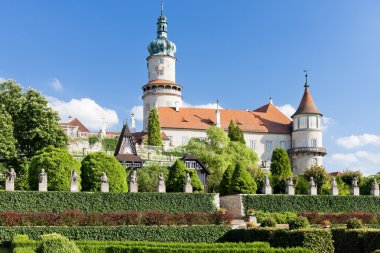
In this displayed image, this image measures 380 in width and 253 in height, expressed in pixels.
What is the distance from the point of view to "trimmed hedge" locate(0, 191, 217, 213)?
37406 mm

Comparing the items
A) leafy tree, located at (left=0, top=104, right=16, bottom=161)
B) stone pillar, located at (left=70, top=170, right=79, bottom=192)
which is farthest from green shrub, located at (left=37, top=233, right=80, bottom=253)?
leafy tree, located at (left=0, top=104, right=16, bottom=161)

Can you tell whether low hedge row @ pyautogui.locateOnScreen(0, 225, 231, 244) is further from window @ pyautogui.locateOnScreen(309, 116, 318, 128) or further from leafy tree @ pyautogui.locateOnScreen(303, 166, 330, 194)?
window @ pyautogui.locateOnScreen(309, 116, 318, 128)

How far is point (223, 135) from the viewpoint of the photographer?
70.4 metres

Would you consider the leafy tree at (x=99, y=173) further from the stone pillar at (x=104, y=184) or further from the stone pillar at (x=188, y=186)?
the stone pillar at (x=188, y=186)

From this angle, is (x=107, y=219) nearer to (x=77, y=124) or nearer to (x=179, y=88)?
(x=77, y=124)

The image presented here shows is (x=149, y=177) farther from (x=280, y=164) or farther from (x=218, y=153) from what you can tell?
(x=280, y=164)

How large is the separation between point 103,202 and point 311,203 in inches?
653

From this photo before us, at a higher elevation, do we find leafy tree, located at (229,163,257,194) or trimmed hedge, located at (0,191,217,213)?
leafy tree, located at (229,163,257,194)

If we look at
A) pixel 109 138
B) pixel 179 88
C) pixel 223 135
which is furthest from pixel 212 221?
pixel 179 88

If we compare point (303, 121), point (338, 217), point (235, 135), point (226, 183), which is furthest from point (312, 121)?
point (338, 217)

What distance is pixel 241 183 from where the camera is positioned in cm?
4756

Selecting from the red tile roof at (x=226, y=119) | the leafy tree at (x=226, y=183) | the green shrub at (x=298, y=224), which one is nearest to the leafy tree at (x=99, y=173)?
the leafy tree at (x=226, y=183)

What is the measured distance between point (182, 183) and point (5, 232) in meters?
18.6

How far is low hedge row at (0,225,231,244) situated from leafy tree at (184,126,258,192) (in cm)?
2280
